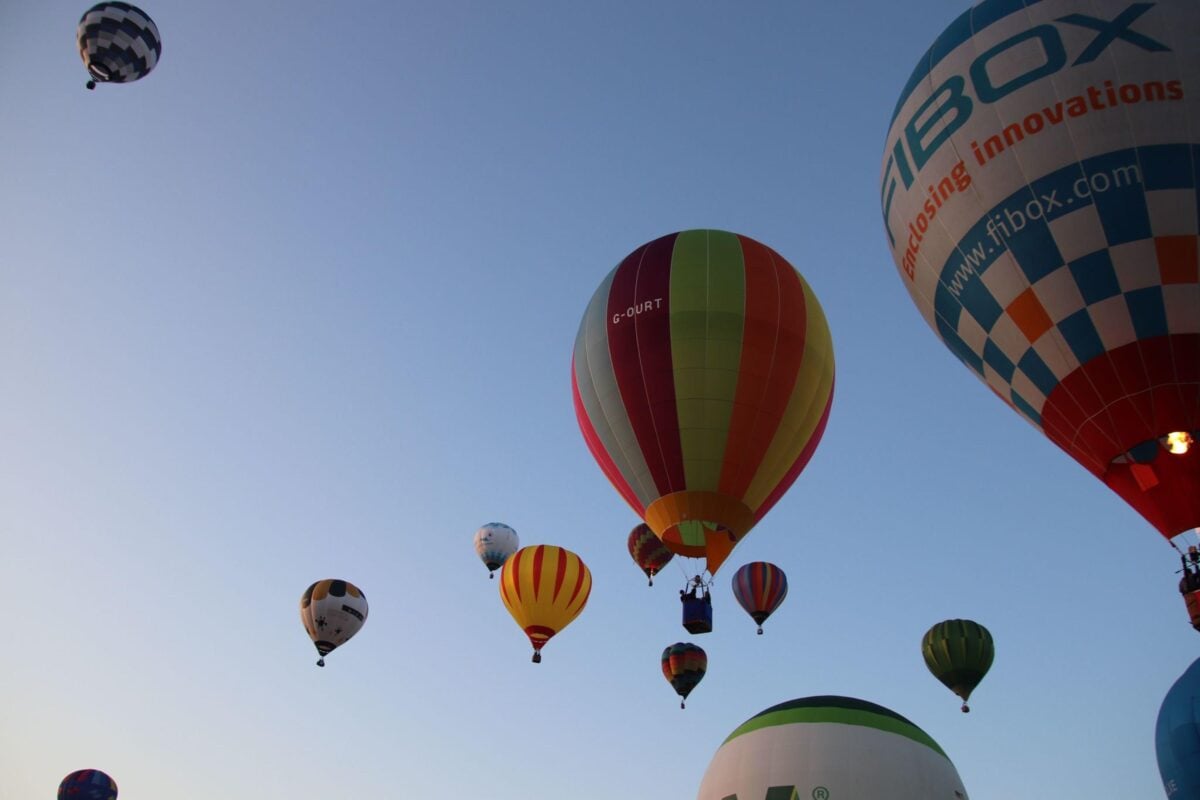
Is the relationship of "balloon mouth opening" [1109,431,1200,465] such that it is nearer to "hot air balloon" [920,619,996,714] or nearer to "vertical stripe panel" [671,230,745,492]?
"vertical stripe panel" [671,230,745,492]

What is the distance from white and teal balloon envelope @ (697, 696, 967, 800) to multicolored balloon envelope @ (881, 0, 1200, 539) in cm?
551

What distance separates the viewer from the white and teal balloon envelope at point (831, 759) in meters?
Answer: 13.6

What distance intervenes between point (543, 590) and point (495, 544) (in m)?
7.58

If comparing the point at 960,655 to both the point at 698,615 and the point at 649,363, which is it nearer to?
the point at 698,615

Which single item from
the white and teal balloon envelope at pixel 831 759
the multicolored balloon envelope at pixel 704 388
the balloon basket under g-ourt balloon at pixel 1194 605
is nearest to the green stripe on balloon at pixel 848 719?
the white and teal balloon envelope at pixel 831 759

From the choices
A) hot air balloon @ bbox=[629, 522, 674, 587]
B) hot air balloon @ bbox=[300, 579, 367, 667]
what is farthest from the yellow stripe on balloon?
hot air balloon @ bbox=[300, 579, 367, 667]

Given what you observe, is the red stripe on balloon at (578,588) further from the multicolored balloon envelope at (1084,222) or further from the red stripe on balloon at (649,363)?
the multicolored balloon envelope at (1084,222)

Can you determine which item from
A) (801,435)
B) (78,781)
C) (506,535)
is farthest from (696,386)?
(78,781)

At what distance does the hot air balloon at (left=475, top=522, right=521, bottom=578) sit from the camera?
27.3 m

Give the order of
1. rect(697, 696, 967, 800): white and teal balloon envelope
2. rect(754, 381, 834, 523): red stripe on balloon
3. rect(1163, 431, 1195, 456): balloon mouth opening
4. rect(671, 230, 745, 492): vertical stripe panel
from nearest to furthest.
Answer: rect(1163, 431, 1195, 456): balloon mouth opening, rect(697, 696, 967, 800): white and teal balloon envelope, rect(671, 230, 745, 492): vertical stripe panel, rect(754, 381, 834, 523): red stripe on balloon

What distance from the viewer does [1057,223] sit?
9.98 meters

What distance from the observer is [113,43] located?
18.1m

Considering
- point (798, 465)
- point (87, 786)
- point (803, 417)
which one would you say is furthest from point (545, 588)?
point (87, 786)

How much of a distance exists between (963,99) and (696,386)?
16.8 feet
